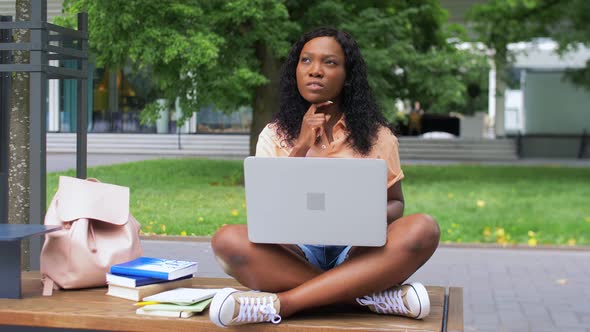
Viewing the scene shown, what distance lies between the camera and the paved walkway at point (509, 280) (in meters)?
5.98

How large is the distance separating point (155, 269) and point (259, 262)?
1.82 feet

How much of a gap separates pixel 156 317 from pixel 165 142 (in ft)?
87.6

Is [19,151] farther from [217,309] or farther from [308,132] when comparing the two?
[217,309]

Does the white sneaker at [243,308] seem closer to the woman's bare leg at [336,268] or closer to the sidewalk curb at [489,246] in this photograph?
the woman's bare leg at [336,268]

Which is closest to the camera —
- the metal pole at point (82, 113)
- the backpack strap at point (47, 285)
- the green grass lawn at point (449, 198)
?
the backpack strap at point (47, 285)

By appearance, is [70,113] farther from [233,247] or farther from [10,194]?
[233,247]

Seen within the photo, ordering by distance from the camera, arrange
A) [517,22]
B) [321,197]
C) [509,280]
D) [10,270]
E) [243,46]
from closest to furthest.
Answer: [321,197] < [10,270] < [509,280] < [243,46] < [517,22]

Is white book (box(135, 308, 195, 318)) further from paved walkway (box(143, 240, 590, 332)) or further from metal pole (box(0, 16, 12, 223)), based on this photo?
paved walkway (box(143, 240, 590, 332))

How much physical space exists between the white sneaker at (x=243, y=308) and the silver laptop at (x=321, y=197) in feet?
0.74

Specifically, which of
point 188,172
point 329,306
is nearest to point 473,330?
point 329,306

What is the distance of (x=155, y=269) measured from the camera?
3.58 m

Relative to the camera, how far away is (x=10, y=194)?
569cm

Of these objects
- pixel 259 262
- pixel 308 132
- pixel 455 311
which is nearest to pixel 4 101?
pixel 308 132

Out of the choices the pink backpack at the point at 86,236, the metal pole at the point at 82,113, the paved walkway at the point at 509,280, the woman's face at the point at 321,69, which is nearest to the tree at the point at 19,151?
the metal pole at the point at 82,113
